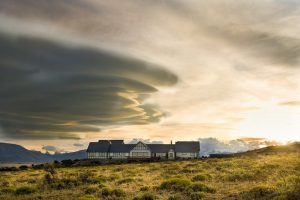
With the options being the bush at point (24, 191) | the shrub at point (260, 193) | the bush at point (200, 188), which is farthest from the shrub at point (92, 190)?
the shrub at point (260, 193)

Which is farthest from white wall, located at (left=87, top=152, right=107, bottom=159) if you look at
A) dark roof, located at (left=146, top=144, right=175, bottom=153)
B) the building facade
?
dark roof, located at (left=146, top=144, right=175, bottom=153)

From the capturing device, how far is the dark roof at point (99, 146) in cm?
14916

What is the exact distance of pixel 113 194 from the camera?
20531mm

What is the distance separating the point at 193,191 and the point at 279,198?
5.99 m

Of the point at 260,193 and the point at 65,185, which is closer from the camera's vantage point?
the point at 260,193

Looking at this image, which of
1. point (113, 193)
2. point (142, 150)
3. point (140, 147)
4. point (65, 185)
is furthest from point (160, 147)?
point (113, 193)

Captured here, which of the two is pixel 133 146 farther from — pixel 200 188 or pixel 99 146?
pixel 200 188

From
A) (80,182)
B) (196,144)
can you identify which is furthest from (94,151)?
(80,182)

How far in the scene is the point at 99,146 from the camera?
150 meters

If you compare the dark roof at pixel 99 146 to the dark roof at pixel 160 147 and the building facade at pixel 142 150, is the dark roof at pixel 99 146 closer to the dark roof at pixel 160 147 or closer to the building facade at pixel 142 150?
the building facade at pixel 142 150

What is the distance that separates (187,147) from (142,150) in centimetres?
2006

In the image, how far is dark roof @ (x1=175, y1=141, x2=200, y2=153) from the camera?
14712 cm

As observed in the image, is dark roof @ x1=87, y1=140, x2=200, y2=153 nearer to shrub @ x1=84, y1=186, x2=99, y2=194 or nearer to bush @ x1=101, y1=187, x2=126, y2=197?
shrub @ x1=84, y1=186, x2=99, y2=194

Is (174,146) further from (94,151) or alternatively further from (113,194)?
(113,194)
